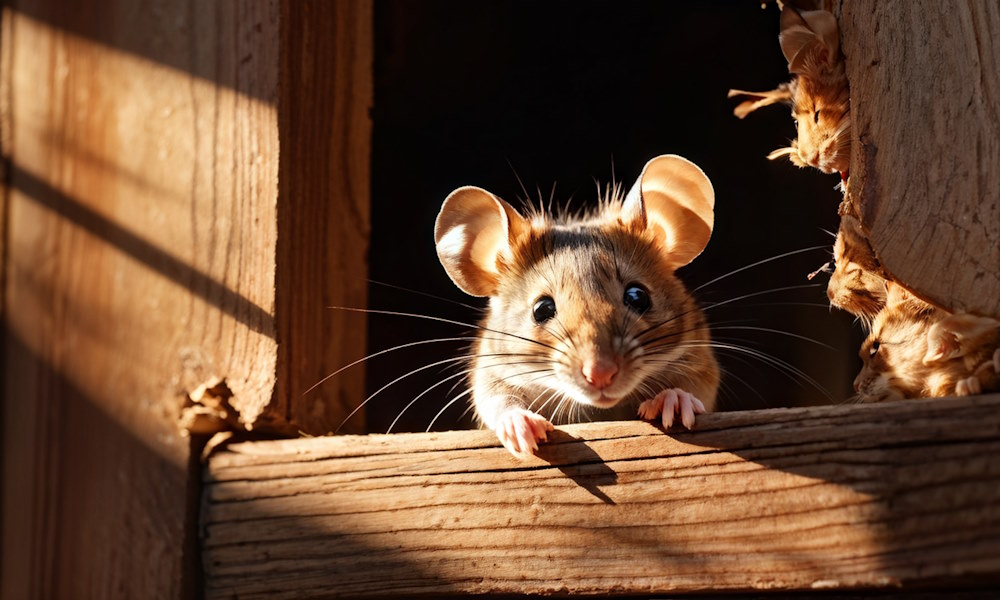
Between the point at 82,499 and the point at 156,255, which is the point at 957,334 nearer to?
the point at 156,255

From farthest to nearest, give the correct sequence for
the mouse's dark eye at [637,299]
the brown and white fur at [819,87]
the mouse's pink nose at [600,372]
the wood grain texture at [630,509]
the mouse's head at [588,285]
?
the mouse's dark eye at [637,299]
the mouse's head at [588,285]
the mouse's pink nose at [600,372]
the brown and white fur at [819,87]
the wood grain texture at [630,509]

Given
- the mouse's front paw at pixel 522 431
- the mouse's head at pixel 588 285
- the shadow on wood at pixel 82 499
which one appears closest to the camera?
the mouse's front paw at pixel 522 431

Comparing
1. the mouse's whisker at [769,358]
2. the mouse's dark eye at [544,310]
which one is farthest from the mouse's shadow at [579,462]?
the mouse's dark eye at [544,310]

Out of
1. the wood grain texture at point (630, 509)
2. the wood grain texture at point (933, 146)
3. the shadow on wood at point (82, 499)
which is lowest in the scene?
the shadow on wood at point (82, 499)

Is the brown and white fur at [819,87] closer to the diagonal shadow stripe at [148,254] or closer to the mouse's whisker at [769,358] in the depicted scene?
the mouse's whisker at [769,358]

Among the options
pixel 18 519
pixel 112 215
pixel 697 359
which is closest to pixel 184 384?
pixel 112 215

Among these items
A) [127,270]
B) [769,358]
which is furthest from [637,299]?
[127,270]

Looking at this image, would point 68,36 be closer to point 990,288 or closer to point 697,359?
point 697,359

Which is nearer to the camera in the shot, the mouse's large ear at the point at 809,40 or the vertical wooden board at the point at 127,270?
the mouse's large ear at the point at 809,40
